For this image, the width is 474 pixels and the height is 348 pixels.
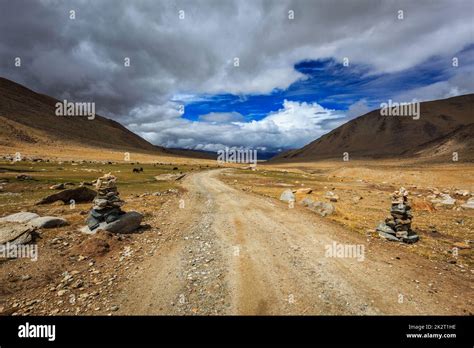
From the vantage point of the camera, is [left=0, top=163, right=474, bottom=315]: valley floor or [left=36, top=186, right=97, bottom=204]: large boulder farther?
[left=36, top=186, right=97, bottom=204]: large boulder

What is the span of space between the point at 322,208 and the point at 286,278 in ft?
41.9

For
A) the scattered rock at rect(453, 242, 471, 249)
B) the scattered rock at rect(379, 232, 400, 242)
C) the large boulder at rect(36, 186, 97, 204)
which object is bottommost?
the scattered rock at rect(453, 242, 471, 249)

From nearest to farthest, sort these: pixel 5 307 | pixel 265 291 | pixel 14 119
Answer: pixel 5 307 → pixel 265 291 → pixel 14 119

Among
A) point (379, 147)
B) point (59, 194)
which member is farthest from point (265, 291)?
point (379, 147)

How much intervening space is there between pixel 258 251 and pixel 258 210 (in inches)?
381

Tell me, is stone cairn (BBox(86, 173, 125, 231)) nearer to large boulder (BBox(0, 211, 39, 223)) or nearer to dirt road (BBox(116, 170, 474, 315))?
large boulder (BBox(0, 211, 39, 223))

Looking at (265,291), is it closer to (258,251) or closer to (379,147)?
(258,251)

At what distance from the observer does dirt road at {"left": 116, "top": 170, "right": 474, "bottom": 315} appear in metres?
7.75

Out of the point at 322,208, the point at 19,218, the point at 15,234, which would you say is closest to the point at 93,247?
the point at 15,234

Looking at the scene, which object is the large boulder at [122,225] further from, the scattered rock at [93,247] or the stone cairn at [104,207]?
the scattered rock at [93,247]

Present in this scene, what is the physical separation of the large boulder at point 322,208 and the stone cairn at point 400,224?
5410 millimetres

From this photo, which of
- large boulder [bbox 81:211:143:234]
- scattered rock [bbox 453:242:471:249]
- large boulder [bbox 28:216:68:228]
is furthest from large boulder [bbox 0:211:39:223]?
scattered rock [bbox 453:242:471:249]

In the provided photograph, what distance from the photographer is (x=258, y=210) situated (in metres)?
21.9

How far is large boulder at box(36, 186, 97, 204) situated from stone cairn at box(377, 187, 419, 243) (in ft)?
79.5
